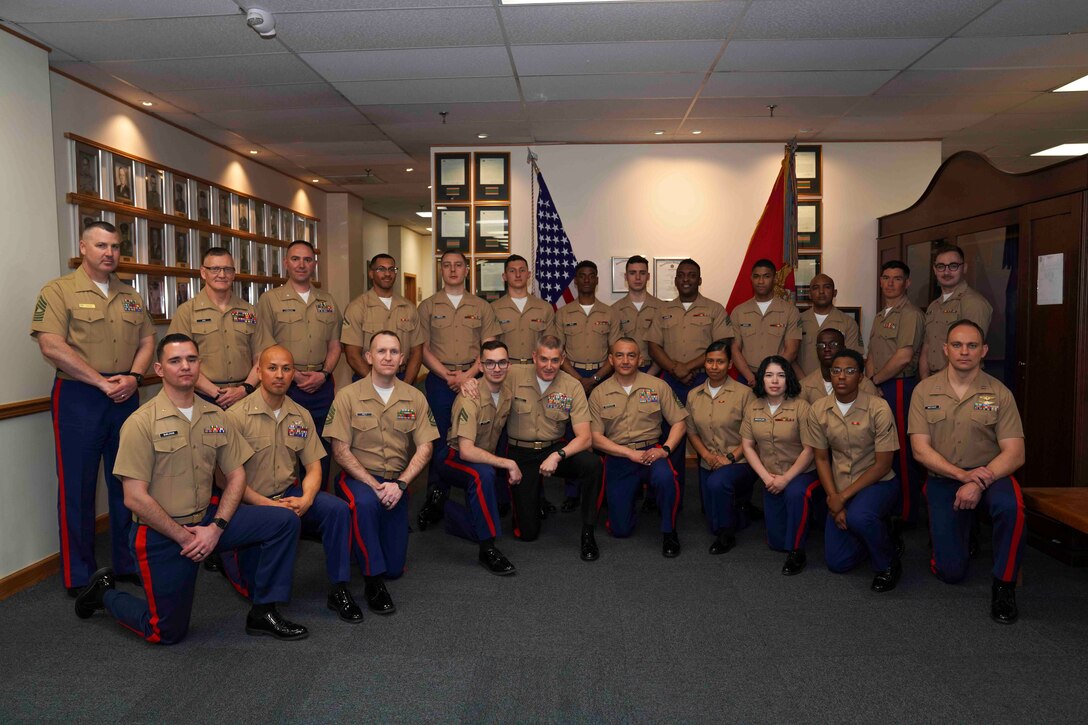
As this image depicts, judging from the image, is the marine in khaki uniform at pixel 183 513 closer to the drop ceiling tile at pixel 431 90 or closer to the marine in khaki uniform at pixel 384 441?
the marine in khaki uniform at pixel 384 441

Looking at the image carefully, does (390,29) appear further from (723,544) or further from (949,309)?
(949,309)

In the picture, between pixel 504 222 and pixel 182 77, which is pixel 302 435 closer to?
pixel 182 77

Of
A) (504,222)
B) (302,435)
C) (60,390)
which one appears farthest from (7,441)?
(504,222)

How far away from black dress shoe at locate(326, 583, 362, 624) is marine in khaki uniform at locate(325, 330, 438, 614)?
9.2 inches

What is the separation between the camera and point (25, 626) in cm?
332

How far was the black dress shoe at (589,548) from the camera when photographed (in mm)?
4137

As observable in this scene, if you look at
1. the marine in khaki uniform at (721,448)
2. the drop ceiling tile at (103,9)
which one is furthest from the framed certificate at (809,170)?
the drop ceiling tile at (103,9)

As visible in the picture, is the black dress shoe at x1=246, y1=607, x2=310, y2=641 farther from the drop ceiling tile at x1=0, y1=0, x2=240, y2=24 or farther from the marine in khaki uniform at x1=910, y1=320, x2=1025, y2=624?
the marine in khaki uniform at x1=910, y1=320, x2=1025, y2=624

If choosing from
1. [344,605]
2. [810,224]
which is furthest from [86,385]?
[810,224]

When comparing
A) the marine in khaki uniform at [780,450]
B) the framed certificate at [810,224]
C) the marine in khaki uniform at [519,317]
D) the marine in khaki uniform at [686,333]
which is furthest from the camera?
the framed certificate at [810,224]

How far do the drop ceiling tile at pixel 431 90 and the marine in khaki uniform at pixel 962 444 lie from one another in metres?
3.13

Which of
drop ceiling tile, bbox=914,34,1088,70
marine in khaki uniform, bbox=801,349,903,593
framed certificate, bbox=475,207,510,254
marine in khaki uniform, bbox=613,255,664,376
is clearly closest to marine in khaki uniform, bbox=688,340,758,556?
marine in khaki uniform, bbox=801,349,903,593

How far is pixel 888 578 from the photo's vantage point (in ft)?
12.0

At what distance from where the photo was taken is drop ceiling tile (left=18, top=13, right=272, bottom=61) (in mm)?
3824
